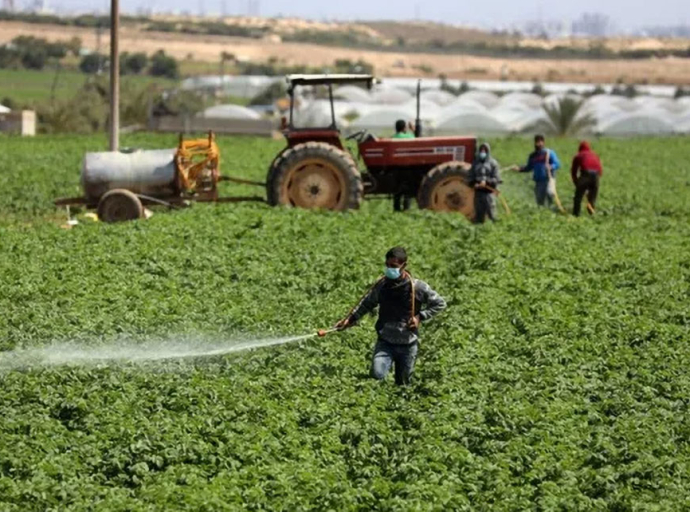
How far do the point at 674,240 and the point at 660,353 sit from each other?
28.7ft

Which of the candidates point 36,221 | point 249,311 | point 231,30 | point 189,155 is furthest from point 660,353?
point 231,30

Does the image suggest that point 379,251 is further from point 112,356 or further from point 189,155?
point 112,356

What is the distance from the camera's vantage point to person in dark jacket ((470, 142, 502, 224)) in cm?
2381

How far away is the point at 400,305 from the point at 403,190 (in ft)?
39.6

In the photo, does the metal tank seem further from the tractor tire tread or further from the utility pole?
the utility pole

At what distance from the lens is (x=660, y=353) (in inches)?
584

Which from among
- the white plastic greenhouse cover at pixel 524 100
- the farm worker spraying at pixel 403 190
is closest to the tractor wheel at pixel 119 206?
the farm worker spraying at pixel 403 190

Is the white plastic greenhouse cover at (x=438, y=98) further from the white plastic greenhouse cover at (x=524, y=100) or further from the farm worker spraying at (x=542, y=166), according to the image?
the farm worker spraying at (x=542, y=166)

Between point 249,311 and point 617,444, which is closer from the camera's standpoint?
point 617,444

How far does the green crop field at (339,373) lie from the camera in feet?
35.0

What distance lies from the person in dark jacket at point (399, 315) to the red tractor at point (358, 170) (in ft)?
34.7

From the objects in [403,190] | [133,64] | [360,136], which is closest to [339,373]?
[360,136]

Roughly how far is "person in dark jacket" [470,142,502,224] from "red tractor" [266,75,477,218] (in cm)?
40

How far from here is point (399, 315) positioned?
13.3 m
